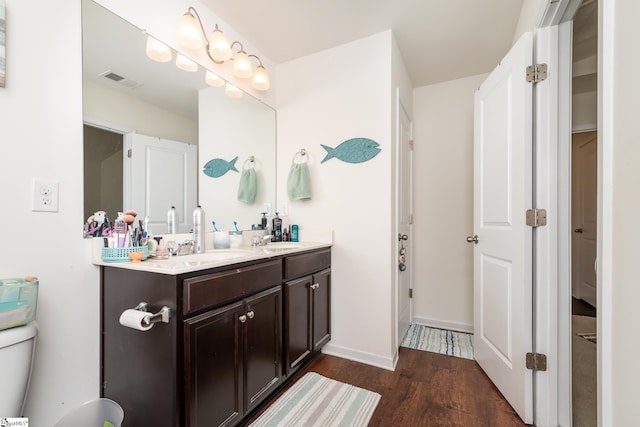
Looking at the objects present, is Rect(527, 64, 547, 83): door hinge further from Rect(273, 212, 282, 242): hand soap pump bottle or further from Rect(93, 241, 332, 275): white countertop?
Rect(273, 212, 282, 242): hand soap pump bottle

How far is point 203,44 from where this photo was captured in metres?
1.78

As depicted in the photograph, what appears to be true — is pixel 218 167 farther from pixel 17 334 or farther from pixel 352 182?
pixel 17 334

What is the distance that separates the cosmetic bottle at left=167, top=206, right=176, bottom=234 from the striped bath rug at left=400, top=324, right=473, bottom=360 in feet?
6.81

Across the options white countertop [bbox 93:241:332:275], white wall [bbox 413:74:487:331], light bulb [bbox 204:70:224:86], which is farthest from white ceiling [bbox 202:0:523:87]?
white countertop [bbox 93:241:332:275]

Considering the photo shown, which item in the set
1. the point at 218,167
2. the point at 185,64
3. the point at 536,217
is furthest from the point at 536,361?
the point at 185,64

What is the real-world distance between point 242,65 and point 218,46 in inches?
9.8

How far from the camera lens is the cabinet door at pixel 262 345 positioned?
139cm

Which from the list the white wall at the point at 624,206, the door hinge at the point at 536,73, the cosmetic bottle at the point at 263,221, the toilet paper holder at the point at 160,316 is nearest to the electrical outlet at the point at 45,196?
the toilet paper holder at the point at 160,316

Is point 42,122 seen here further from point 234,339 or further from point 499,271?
point 499,271

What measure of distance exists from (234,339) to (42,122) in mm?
1226

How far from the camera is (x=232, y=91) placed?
6.73ft

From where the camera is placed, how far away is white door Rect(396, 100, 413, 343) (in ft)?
7.60

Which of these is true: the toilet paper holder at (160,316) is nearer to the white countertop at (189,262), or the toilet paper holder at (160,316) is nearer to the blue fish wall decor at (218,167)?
the white countertop at (189,262)

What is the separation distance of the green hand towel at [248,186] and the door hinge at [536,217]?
1.89 metres
